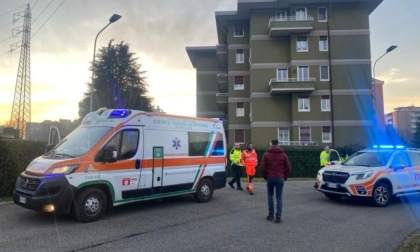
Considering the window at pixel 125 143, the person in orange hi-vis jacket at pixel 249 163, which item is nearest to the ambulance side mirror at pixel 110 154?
the window at pixel 125 143

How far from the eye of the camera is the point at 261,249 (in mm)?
5480

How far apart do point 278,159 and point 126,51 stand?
134 ft

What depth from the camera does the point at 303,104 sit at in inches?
1332

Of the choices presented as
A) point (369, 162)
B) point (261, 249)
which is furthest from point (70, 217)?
point (369, 162)

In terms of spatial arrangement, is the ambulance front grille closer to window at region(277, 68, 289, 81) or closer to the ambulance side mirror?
the ambulance side mirror

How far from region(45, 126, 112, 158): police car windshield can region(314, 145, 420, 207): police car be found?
6960 millimetres

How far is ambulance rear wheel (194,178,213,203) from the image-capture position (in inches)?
386

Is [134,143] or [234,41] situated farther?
[234,41]

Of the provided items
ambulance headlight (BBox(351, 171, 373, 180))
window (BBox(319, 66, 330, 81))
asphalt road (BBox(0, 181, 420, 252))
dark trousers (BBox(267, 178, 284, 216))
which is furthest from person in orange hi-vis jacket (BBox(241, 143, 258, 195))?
window (BBox(319, 66, 330, 81))

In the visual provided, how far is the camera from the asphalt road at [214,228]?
5.64 m

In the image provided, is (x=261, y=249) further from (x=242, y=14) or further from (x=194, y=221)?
(x=242, y=14)

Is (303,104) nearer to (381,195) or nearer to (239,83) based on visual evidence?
(239,83)

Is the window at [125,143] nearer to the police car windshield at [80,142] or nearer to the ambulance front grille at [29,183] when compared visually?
the police car windshield at [80,142]

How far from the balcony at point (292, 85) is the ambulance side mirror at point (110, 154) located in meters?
27.8
